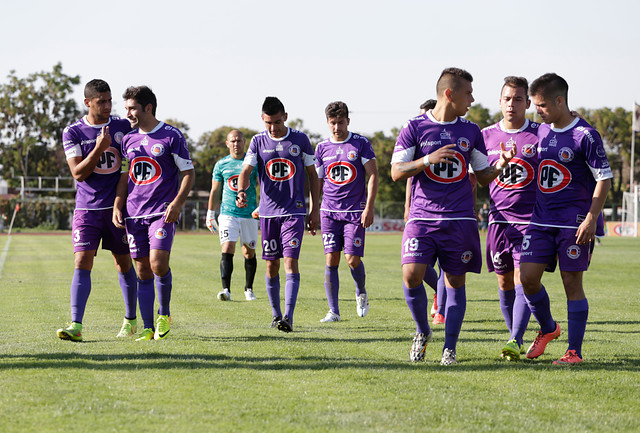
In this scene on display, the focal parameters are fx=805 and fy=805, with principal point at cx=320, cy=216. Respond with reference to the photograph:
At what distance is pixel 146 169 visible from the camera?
7.27 m

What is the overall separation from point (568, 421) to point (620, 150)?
80802mm

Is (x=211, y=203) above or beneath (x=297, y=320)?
above

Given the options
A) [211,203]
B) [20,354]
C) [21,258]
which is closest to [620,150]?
[21,258]

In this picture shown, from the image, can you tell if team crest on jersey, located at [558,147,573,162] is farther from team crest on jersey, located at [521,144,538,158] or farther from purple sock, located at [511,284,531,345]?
purple sock, located at [511,284,531,345]

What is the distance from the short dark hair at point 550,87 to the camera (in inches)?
241

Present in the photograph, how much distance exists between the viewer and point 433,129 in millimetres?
6074

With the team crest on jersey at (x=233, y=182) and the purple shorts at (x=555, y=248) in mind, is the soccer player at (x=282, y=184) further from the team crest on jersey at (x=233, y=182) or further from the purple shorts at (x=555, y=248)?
the team crest on jersey at (x=233, y=182)

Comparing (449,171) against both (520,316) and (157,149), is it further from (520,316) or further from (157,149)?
(157,149)

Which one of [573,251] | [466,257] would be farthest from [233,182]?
[573,251]

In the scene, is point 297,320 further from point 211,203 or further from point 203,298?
point 211,203

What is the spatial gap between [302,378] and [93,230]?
9.79 feet

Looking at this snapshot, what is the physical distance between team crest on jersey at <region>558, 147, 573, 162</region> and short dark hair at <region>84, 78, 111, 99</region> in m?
4.00

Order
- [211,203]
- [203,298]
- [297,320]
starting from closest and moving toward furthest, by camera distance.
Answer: [297,320] < [203,298] < [211,203]

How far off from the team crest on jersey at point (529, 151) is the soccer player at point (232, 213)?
600 cm
